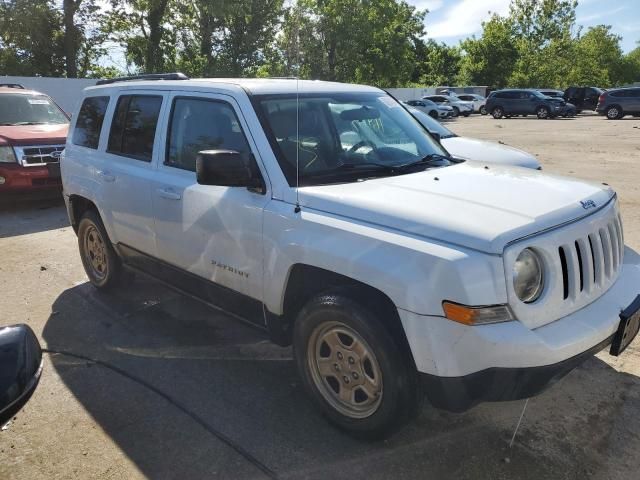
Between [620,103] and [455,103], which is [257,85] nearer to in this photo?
[620,103]

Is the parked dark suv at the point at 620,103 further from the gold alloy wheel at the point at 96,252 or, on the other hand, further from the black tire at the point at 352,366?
the black tire at the point at 352,366

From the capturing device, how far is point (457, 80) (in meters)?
60.9

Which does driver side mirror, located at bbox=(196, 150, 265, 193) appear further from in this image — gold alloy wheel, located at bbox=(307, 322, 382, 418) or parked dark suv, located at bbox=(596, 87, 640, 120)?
parked dark suv, located at bbox=(596, 87, 640, 120)

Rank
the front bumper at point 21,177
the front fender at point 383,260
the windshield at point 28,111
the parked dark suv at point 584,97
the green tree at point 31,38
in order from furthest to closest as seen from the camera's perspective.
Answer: the parked dark suv at point 584,97 → the green tree at point 31,38 → the windshield at point 28,111 → the front bumper at point 21,177 → the front fender at point 383,260

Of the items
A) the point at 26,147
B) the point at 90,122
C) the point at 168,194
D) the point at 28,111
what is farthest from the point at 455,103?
the point at 168,194

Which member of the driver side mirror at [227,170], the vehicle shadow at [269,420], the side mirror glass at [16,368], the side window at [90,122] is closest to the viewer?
the side mirror glass at [16,368]

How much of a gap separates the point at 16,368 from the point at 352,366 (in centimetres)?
157

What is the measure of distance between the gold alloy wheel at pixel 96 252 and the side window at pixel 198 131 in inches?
60.0

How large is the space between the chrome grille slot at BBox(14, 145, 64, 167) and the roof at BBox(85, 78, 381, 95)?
16.1 ft

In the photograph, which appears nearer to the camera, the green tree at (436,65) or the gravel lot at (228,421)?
the gravel lot at (228,421)

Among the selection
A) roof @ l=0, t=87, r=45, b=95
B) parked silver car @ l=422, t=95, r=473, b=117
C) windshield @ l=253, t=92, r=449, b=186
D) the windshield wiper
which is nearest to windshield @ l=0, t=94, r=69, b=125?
roof @ l=0, t=87, r=45, b=95

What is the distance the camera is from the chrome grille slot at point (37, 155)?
8.41m

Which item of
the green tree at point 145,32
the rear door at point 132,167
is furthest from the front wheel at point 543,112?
the rear door at point 132,167

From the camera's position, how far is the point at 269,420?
3176mm
